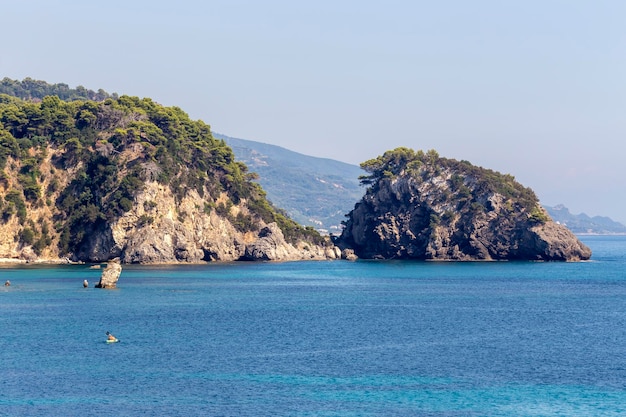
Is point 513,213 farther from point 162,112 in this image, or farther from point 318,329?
point 318,329

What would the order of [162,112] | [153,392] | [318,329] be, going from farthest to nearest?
[162,112], [318,329], [153,392]

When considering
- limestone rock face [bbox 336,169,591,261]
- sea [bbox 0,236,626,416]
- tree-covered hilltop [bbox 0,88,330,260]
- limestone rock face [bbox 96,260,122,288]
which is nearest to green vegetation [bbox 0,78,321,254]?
tree-covered hilltop [bbox 0,88,330,260]

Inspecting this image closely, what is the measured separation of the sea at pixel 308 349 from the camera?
44.4 meters

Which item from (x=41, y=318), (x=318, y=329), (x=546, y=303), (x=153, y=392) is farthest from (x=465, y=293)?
(x=153, y=392)

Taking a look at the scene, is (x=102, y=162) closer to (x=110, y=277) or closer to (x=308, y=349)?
(x=110, y=277)

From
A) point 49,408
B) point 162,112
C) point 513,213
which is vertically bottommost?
point 49,408

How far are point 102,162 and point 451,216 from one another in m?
64.8

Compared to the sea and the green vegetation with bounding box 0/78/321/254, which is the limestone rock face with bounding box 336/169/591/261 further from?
the sea

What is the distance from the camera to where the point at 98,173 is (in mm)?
150375

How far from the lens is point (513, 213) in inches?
6575

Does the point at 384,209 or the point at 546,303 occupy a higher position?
the point at 384,209

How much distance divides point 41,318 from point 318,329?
77.0 feet

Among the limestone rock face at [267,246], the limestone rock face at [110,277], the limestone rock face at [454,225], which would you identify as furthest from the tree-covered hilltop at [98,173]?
the limestone rock face at [110,277]

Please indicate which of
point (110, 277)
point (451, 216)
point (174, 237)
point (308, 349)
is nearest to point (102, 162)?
point (174, 237)
